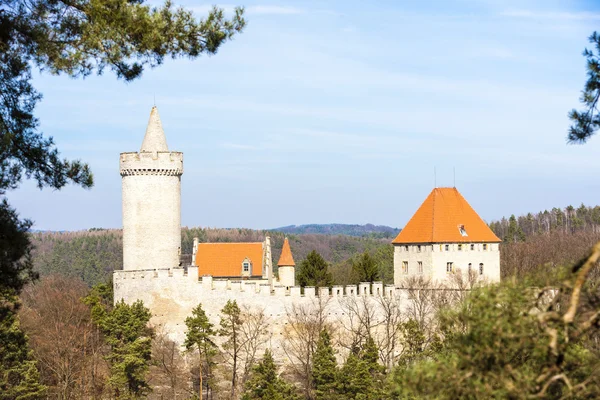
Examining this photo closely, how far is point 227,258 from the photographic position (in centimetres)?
4688

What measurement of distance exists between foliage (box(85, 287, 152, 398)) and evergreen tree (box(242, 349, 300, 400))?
4263mm

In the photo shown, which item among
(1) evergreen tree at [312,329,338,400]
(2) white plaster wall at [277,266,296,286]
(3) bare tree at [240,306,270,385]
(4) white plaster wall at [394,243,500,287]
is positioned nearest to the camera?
(1) evergreen tree at [312,329,338,400]

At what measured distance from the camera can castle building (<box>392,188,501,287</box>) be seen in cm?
4072

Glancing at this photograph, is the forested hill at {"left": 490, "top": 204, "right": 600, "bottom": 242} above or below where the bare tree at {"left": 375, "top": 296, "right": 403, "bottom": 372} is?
above

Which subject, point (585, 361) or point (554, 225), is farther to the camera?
point (554, 225)

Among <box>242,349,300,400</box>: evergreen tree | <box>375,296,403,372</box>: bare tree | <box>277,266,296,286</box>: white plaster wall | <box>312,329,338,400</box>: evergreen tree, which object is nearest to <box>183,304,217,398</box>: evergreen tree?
<box>242,349,300,400</box>: evergreen tree

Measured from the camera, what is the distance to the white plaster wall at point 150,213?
4041 cm

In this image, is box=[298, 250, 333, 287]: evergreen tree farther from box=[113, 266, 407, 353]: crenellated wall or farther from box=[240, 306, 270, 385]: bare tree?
box=[240, 306, 270, 385]: bare tree

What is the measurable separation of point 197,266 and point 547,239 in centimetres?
4703

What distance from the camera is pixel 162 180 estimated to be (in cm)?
4103

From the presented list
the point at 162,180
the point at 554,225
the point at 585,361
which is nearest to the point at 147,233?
the point at 162,180

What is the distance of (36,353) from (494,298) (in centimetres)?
3417

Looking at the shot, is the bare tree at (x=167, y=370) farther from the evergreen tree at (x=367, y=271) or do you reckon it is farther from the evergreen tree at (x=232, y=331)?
the evergreen tree at (x=367, y=271)

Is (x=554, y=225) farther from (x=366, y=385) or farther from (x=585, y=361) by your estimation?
(x=585, y=361)
